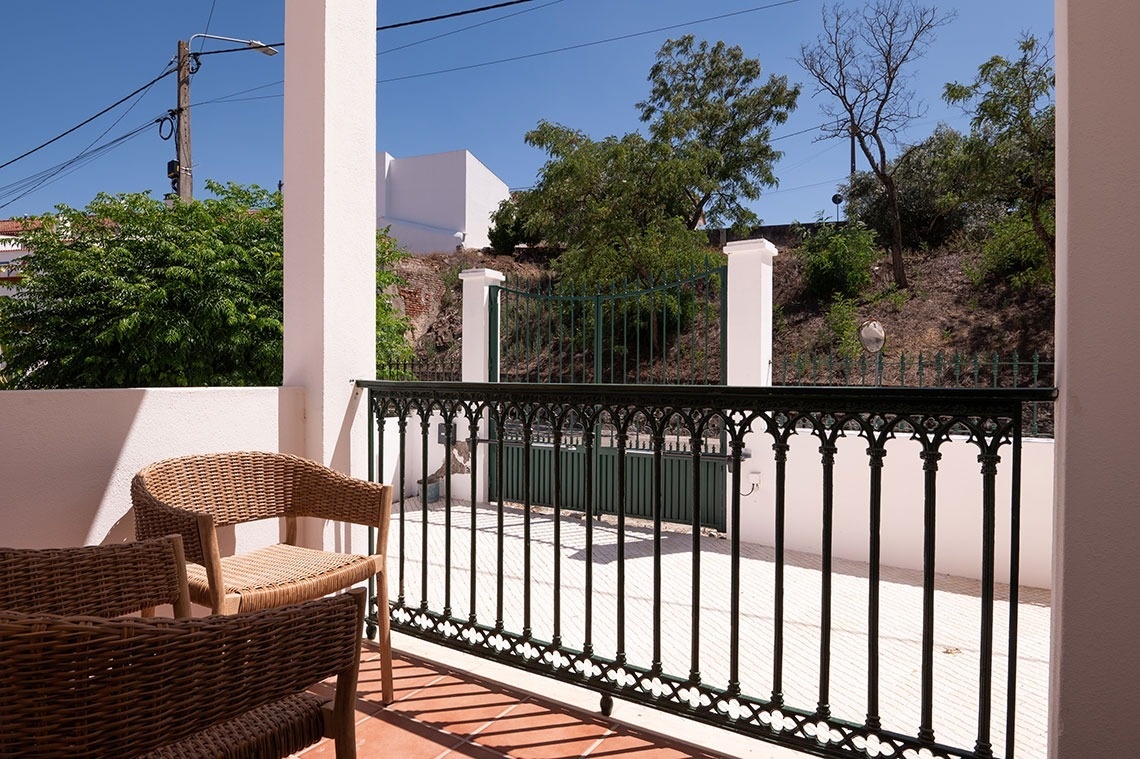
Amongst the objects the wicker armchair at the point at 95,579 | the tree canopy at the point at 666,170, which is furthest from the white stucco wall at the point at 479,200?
the wicker armchair at the point at 95,579

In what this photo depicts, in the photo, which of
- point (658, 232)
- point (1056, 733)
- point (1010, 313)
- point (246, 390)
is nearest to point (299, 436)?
point (246, 390)

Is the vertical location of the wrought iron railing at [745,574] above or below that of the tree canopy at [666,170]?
below

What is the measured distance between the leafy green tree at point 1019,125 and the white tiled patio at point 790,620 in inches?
290

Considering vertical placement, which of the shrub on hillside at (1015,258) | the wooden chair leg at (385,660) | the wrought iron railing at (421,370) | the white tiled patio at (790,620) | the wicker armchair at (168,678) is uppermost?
the shrub on hillside at (1015,258)

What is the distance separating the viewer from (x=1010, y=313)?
1155cm

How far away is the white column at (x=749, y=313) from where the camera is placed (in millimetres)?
5742

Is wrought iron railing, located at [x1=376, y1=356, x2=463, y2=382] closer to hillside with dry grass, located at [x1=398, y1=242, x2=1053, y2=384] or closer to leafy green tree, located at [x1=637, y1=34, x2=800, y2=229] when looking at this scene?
hillside with dry grass, located at [x1=398, y1=242, x2=1053, y2=384]

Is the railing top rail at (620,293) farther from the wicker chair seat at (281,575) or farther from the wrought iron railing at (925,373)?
the wicker chair seat at (281,575)

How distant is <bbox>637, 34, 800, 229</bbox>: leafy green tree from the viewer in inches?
589

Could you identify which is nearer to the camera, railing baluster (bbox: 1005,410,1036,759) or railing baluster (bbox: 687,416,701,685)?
railing baluster (bbox: 1005,410,1036,759)

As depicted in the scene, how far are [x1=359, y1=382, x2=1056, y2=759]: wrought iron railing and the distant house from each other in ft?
40.9

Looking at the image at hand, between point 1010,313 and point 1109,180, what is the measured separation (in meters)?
12.0

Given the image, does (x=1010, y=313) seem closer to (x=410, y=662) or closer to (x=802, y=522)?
(x=802, y=522)

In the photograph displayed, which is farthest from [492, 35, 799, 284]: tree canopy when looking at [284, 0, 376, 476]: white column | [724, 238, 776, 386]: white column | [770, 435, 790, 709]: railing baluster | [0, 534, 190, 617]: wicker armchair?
[0, 534, 190, 617]: wicker armchair
